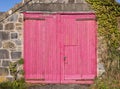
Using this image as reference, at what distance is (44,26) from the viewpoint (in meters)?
15.8

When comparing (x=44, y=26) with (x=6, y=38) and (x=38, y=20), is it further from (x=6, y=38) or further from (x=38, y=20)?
(x=6, y=38)

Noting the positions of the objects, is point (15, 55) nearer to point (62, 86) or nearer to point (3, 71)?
point (3, 71)

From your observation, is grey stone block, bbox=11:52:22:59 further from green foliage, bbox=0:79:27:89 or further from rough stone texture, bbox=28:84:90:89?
rough stone texture, bbox=28:84:90:89

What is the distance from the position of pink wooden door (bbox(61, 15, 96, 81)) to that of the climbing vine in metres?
0.41

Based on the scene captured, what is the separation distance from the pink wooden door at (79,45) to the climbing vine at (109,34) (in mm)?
411

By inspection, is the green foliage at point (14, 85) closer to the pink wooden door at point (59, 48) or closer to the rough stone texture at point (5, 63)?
the pink wooden door at point (59, 48)

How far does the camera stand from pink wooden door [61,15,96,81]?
51.8 feet

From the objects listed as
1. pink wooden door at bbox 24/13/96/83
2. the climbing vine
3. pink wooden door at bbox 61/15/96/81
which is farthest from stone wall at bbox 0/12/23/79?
the climbing vine

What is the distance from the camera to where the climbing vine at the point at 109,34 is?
14898 millimetres

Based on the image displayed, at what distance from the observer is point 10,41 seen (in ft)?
Answer: 51.7

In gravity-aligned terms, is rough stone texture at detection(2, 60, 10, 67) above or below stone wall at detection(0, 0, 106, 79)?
below

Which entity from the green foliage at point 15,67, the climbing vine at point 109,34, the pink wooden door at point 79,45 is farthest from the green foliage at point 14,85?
the climbing vine at point 109,34

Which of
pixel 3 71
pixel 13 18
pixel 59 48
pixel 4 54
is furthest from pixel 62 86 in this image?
pixel 13 18

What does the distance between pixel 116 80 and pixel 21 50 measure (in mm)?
3641
